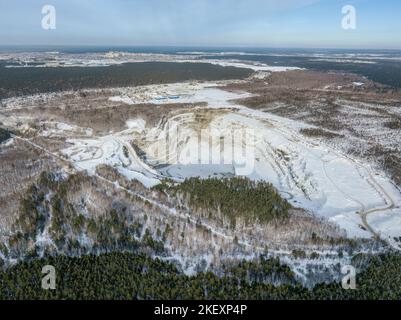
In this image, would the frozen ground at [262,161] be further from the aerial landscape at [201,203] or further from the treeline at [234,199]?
the treeline at [234,199]

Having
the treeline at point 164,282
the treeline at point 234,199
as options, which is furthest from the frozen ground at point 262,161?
the treeline at point 164,282

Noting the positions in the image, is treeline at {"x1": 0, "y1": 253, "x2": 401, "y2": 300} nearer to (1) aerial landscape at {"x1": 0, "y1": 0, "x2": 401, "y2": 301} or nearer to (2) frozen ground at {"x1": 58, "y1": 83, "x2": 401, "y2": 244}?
(1) aerial landscape at {"x1": 0, "y1": 0, "x2": 401, "y2": 301}

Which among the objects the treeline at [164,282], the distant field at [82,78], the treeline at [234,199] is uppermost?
the distant field at [82,78]

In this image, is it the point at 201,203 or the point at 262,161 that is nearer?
the point at 201,203

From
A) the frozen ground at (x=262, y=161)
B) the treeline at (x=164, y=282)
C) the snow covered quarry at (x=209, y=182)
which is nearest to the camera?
the treeline at (x=164, y=282)

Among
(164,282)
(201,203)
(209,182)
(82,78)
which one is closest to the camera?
(164,282)

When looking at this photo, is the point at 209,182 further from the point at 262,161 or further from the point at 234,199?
the point at 262,161

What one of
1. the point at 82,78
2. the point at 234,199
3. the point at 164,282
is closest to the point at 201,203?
the point at 234,199
